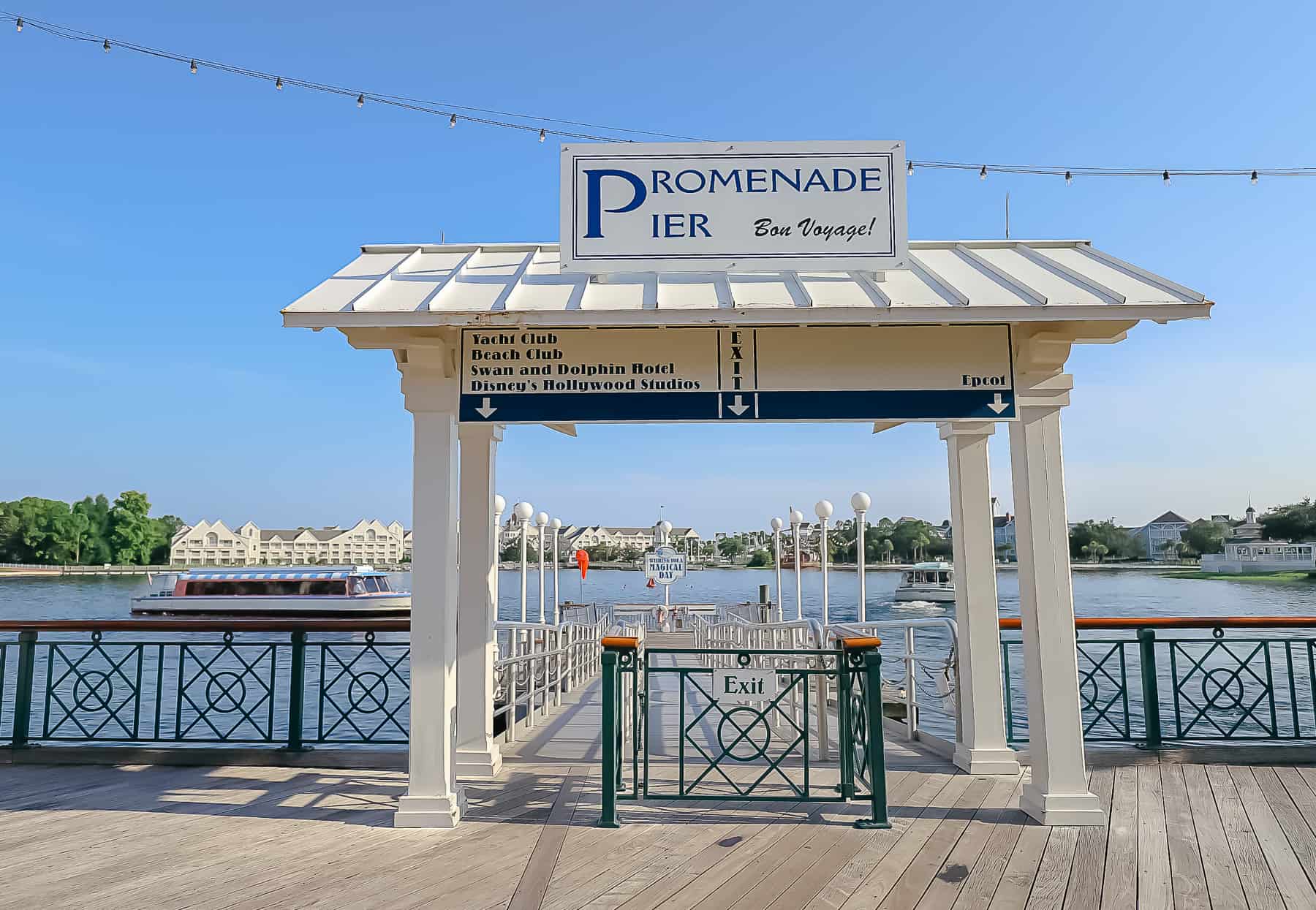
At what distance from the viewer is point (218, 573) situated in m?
30.1

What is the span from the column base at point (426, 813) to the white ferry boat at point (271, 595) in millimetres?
27311

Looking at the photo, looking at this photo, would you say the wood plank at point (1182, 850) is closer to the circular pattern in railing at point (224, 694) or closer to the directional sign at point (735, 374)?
the directional sign at point (735, 374)

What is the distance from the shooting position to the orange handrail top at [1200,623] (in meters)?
5.27

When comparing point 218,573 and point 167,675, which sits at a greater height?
point 218,573

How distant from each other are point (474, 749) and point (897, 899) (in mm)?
3048

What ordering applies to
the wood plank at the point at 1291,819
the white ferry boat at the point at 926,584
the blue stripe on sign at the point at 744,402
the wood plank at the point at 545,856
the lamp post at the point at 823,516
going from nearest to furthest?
the wood plank at the point at 545,856
the wood plank at the point at 1291,819
the blue stripe on sign at the point at 744,402
the lamp post at the point at 823,516
the white ferry boat at the point at 926,584

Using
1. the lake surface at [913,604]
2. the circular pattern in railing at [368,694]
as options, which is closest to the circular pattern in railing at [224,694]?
the circular pattern in railing at [368,694]

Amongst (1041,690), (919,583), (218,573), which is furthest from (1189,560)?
(1041,690)

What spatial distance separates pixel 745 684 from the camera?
4.46 m

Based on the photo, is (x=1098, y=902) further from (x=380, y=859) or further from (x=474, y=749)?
(x=474, y=749)

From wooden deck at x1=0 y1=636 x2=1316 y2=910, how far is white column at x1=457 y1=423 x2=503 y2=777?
1.59 feet

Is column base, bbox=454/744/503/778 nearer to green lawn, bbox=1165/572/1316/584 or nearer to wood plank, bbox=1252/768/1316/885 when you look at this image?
wood plank, bbox=1252/768/1316/885

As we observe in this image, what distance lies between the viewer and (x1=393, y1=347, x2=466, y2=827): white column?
4.18 metres

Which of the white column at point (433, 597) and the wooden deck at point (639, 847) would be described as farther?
the white column at point (433, 597)
